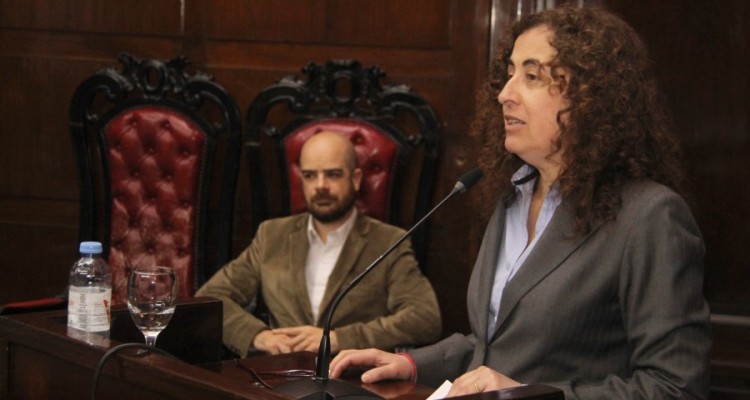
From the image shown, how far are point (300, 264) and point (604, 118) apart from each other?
161 centimetres

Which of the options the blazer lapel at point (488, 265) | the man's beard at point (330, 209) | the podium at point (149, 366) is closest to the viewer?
the podium at point (149, 366)

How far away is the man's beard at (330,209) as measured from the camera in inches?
138

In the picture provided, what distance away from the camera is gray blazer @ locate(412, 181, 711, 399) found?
6.15 feet

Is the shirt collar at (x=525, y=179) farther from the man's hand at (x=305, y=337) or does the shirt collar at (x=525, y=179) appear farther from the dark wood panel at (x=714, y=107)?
the dark wood panel at (x=714, y=107)

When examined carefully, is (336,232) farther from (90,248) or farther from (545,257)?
(545,257)

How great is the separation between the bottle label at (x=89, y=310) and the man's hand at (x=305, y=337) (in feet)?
3.74

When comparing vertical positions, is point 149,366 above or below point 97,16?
below

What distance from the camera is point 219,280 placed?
3.56 metres

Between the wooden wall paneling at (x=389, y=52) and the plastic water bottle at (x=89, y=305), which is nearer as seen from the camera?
the plastic water bottle at (x=89, y=305)

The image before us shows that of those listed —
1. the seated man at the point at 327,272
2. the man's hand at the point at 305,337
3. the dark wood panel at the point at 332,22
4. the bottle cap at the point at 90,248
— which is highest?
the dark wood panel at the point at 332,22

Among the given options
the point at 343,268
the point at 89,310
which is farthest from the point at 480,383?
the point at 343,268

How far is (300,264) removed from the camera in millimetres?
3506

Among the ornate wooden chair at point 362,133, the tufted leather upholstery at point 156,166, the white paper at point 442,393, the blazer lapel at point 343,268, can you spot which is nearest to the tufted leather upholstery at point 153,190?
the tufted leather upholstery at point 156,166

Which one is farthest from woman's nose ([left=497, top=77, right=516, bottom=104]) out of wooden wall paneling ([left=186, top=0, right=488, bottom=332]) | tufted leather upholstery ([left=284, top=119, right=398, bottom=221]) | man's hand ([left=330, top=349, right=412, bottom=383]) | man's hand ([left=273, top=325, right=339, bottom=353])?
wooden wall paneling ([left=186, top=0, right=488, bottom=332])
